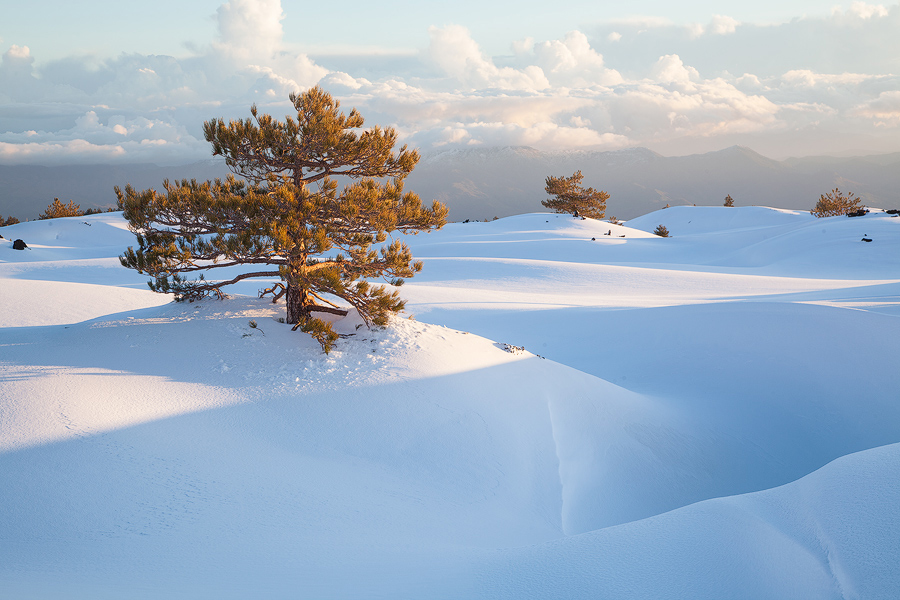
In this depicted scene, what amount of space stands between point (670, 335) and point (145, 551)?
1090cm

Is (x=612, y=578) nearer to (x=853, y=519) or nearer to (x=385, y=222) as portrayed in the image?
(x=853, y=519)

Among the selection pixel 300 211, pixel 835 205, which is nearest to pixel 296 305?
pixel 300 211

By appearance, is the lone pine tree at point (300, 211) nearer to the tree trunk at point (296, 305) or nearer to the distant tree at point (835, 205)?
the tree trunk at point (296, 305)

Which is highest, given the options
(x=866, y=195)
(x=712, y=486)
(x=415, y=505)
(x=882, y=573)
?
(x=866, y=195)

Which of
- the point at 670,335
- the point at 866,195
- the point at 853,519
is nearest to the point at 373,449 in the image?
the point at 853,519

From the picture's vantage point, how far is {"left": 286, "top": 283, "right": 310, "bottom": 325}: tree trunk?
7812mm

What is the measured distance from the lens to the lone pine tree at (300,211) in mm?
6977

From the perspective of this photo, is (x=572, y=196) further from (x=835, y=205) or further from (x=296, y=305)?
(x=296, y=305)

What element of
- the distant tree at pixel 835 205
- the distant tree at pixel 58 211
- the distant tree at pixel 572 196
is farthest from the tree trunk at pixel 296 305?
the distant tree at pixel 835 205

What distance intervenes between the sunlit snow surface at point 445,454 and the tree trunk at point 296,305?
12.1 inches

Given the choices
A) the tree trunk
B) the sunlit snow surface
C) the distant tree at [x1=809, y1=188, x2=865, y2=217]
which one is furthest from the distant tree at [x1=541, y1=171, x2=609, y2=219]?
the tree trunk

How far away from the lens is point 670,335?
11578mm

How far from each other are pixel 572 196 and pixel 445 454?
132 ft

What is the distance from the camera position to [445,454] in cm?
582
